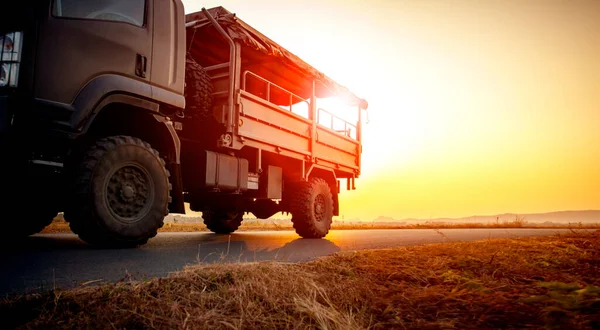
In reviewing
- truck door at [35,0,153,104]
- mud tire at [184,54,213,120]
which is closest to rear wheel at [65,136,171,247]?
truck door at [35,0,153,104]

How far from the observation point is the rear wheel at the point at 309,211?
27.8 ft

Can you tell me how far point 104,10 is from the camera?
4.80m

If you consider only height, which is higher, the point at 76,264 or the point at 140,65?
the point at 140,65

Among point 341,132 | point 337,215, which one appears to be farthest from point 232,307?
point 341,132

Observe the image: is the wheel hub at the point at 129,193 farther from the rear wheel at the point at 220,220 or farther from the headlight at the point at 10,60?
the rear wheel at the point at 220,220

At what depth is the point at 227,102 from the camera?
21.5 ft

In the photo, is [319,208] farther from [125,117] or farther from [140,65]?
[140,65]

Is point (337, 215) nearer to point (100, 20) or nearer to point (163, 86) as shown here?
point (163, 86)

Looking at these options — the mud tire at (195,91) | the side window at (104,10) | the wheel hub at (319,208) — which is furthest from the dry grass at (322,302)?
the wheel hub at (319,208)

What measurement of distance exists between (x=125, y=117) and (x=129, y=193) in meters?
1.06

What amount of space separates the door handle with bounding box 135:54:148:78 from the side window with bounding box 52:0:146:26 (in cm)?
46

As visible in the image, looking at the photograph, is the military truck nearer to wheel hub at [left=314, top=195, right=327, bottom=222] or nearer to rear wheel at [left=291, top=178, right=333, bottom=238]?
rear wheel at [left=291, top=178, right=333, bottom=238]

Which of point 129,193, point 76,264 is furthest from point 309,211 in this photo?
point 76,264

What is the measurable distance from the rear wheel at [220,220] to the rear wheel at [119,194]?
4.27 meters
